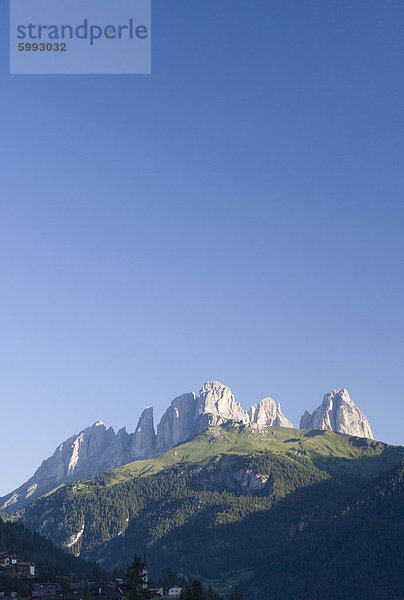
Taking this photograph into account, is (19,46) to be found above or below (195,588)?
above

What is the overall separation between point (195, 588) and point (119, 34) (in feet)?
374

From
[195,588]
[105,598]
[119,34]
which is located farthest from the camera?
Answer: [105,598]

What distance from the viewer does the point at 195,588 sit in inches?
5369

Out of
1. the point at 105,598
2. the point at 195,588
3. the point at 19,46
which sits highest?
the point at 19,46

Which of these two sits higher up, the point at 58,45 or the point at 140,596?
the point at 58,45

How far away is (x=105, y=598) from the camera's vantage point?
608 feet

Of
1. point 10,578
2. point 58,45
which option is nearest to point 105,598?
point 10,578

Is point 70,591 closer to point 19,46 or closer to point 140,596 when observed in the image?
point 140,596

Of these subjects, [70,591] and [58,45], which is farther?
[70,591]

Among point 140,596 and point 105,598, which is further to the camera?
point 105,598

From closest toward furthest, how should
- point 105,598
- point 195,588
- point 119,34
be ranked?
1. point 119,34
2. point 195,588
3. point 105,598

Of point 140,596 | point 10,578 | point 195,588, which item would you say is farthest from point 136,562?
point 10,578

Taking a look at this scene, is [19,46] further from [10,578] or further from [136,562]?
[10,578]

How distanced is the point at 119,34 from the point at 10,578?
159410 mm
